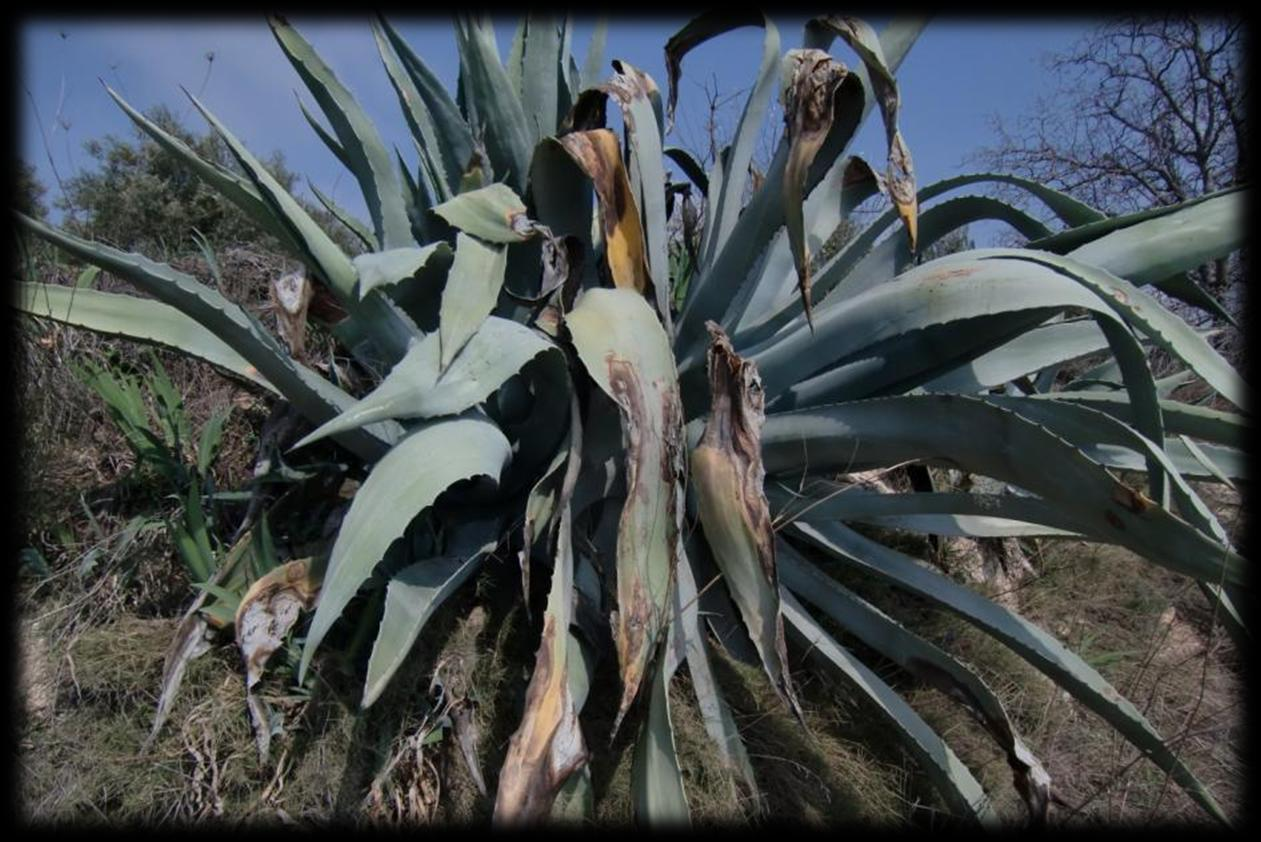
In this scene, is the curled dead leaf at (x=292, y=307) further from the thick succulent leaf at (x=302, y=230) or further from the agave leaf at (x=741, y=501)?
the agave leaf at (x=741, y=501)

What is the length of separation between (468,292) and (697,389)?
2.21 feet

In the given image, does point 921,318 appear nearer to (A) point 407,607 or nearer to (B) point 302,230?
(A) point 407,607

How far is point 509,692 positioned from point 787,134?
143 cm

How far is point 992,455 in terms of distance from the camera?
1.66 metres

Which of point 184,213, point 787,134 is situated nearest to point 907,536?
point 787,134

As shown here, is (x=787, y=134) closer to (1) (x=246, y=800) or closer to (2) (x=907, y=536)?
(2) (x=907, y=536)

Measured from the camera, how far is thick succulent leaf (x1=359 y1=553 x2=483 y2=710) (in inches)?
63.4

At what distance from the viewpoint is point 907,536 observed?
2912mm

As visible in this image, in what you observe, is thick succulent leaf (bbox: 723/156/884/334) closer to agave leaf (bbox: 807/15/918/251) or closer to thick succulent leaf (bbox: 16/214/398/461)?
agave leaf (bbox: 807/15/918/251)

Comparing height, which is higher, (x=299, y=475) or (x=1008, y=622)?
(x=299, y=475)

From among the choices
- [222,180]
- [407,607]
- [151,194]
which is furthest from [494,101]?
[151,194]

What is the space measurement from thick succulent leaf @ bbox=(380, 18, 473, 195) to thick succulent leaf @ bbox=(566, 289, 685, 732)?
1162mm

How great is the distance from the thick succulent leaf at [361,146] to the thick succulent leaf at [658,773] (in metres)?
1.48

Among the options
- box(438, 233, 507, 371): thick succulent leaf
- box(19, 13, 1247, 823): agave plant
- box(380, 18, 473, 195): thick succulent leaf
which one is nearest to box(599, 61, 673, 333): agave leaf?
box(19, 13, 1247, 823): agave plant
